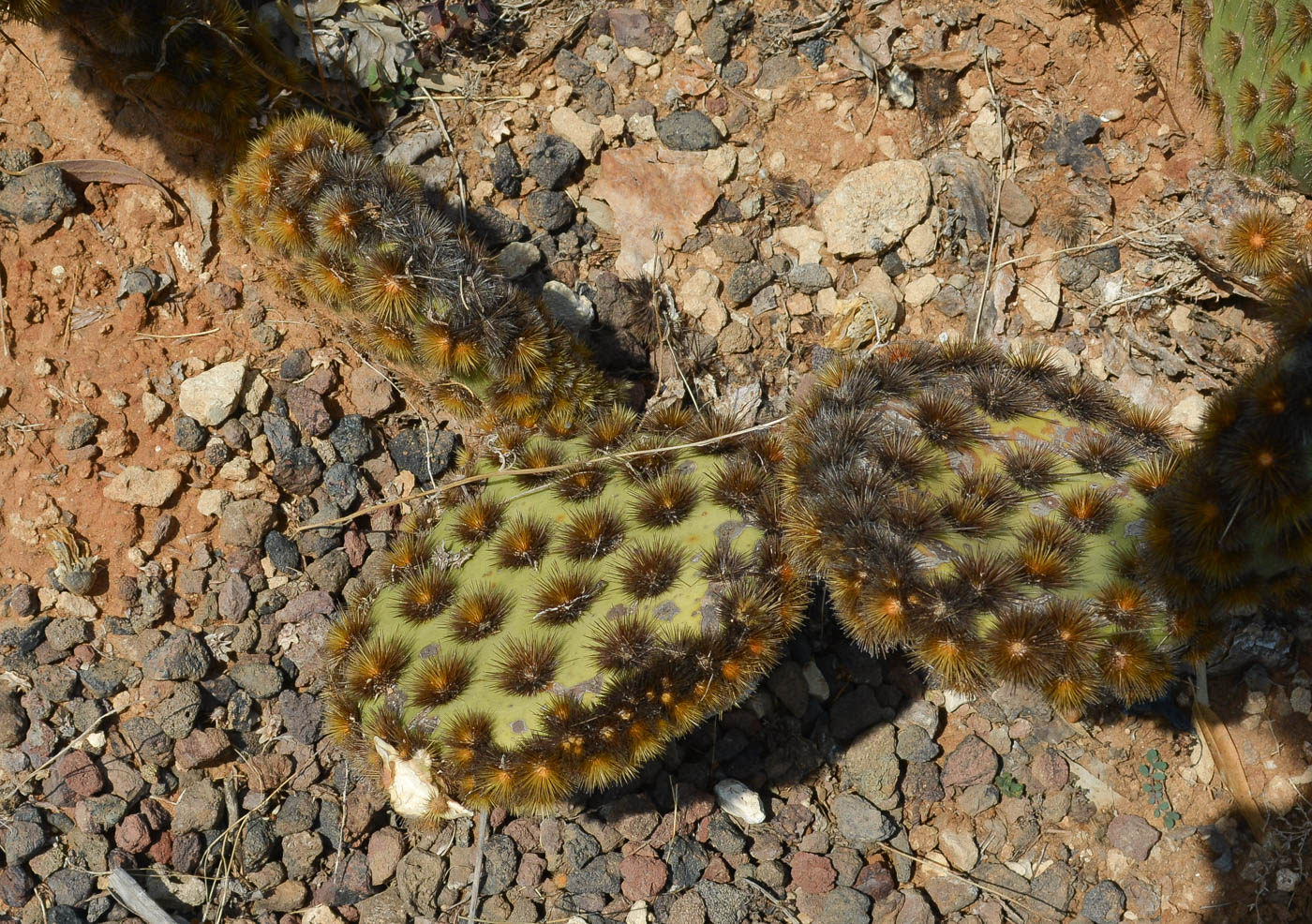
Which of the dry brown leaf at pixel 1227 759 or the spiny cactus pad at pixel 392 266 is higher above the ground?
the spiny cactus pad at pixel 392 266

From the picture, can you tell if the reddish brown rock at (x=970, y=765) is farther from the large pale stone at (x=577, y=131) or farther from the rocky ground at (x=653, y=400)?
the large pale stone at (x=577, y=131)

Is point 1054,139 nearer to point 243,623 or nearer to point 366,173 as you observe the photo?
point 366,173

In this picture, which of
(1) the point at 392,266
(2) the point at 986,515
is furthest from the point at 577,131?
(2) the point at 986,515

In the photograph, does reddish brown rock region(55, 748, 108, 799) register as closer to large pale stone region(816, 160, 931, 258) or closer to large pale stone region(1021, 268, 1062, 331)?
large pale stone region(816, 160, 931, 258)

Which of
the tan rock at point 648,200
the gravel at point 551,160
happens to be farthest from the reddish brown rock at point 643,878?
the gravel at point 551,160

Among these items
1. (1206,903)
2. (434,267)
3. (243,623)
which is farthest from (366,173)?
(1206,903)

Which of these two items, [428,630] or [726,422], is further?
[726,422]
